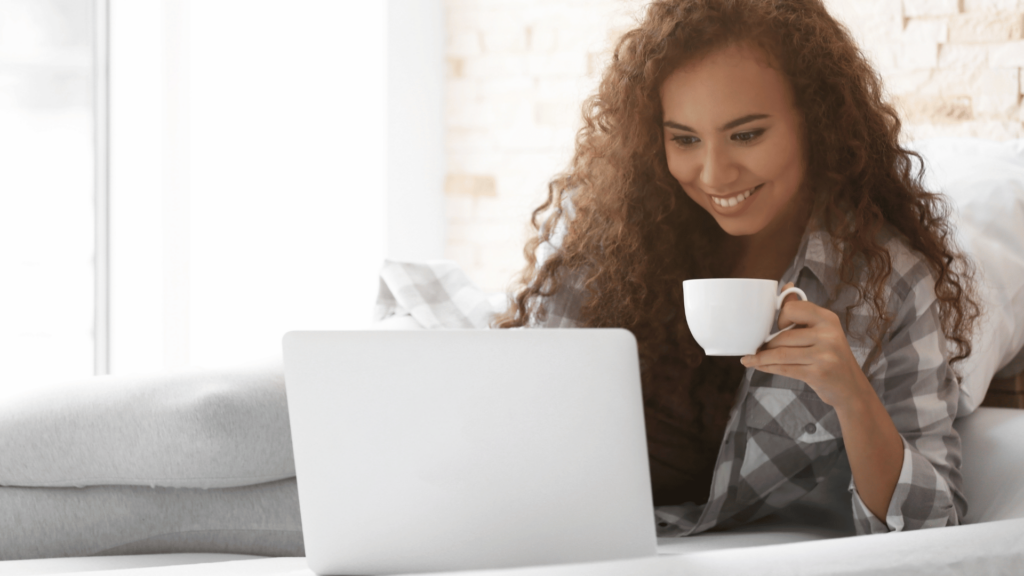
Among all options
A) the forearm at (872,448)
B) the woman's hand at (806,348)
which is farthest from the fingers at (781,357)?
the forearm at (872,448)

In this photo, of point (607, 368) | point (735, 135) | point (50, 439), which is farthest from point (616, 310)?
point (50, 439)

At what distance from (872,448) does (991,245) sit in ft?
1.94

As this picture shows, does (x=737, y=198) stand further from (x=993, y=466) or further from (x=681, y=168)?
(x=993, y=466)

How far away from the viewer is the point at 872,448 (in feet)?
2.96

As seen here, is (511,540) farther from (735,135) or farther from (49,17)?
(49,17)

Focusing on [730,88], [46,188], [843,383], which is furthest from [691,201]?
[46,188]

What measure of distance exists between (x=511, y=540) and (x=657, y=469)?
55 cm

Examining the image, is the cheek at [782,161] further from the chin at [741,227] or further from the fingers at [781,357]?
the fingers at [781,357]

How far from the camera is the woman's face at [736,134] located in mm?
1067

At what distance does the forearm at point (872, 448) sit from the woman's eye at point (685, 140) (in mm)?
393

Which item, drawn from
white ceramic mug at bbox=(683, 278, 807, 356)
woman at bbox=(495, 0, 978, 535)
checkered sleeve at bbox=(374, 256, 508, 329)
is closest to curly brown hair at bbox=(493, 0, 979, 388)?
woman at bbox=(495, 0, 978, 535)

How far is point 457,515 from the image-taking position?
0.69 metres

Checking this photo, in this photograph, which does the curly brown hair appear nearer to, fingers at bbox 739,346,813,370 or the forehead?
the forehead

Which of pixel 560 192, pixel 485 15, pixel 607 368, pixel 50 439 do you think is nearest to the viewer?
pixel 607 368
